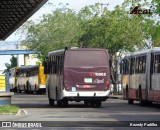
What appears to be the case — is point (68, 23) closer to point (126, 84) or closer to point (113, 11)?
point (113, 11)

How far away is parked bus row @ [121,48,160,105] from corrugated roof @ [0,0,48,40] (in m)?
6.08

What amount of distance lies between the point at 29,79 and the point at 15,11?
26024 millimetres

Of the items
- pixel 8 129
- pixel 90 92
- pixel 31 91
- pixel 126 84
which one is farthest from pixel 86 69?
pixel 31 91

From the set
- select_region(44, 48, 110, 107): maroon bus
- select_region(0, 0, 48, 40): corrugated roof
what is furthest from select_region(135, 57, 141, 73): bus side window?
select_region(0, 0, 48, 40): corrugated roof

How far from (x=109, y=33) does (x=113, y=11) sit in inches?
110

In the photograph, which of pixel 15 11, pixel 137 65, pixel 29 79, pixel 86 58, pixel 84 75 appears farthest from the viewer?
pixel 29 79

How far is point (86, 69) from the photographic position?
38.7m

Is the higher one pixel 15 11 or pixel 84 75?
pixel 15 11

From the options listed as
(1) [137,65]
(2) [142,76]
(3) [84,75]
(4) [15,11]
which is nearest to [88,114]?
(3) [84,75]

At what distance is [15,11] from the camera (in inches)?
2165

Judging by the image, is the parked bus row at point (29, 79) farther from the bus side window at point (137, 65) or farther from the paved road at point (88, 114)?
the paved road at point (88, 114)

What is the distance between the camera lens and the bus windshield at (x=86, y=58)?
38812mm

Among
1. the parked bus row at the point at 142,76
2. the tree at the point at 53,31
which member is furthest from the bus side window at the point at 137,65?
the tree at the point at 53,31

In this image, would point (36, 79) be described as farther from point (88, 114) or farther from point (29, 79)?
point (88, 114)
